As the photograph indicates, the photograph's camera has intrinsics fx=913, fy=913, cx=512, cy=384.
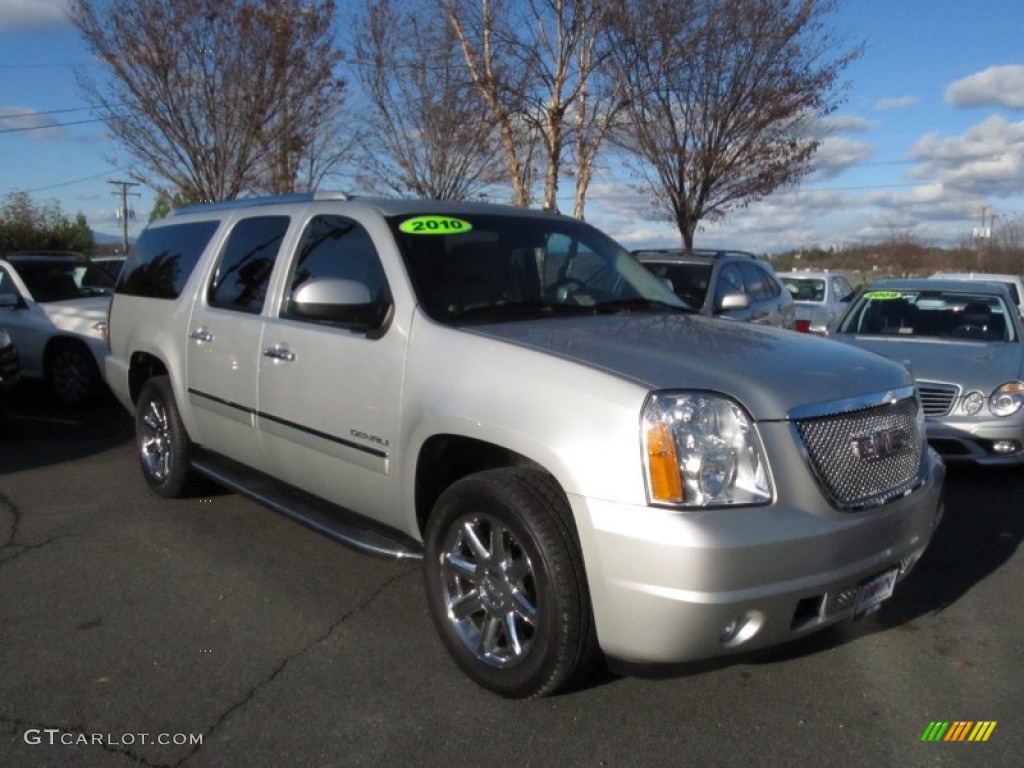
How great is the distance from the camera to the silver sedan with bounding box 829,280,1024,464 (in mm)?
6375

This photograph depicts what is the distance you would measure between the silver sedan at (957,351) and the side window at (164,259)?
5.06 m

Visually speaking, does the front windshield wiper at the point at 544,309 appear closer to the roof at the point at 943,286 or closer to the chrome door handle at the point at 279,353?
the chrome door handle at the point at 279,353

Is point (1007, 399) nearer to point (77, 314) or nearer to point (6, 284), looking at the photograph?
point (77, 314)

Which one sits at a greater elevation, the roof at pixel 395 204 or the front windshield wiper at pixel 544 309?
the roof at pixel 395 204

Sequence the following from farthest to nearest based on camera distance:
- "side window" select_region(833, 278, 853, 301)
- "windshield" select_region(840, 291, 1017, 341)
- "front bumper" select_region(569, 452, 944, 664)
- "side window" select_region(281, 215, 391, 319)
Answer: "side window" select_region(833, 278, 853, 301), "windshield" select_region(840, 291, 1017, 341), "side window" select_region(281, 215, 391, 319), "front bumper" select_region(569, 452, 944, 664)

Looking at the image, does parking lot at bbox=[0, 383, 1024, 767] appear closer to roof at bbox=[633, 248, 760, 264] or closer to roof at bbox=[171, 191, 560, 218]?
roof at bbox=[171, 191, 560, 218]

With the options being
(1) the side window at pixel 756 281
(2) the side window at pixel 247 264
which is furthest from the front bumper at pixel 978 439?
(2) the side window at pixel 247 264

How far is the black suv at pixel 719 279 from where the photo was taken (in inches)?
352

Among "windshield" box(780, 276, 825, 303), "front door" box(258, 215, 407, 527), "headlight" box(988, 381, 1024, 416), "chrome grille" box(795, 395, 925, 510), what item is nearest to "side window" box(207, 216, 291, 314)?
"front door" box(258, 215, 407, 527)

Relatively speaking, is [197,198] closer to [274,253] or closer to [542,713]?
[274,253]

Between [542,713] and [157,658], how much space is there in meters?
1.62

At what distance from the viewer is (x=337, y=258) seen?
14.6 ft

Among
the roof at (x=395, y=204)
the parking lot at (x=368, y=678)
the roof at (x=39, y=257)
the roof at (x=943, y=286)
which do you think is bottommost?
the parking lot at (x=368, y=678)

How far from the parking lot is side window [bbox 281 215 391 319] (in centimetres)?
143
